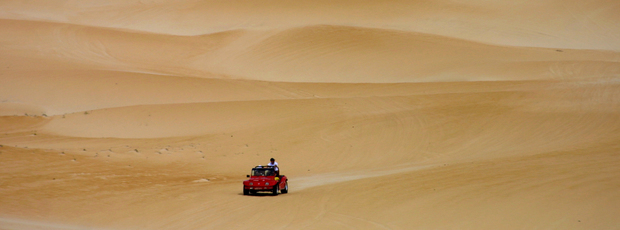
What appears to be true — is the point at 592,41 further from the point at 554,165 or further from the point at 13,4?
the point at 13,4

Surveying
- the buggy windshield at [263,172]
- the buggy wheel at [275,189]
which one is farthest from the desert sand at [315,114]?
the buggy windshield at [263,172]

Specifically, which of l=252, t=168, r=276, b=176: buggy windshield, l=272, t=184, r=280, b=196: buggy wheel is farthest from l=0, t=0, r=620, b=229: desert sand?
l=252, t=168, r=276, b=176: buggy windshield

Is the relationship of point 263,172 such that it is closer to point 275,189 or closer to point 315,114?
point 275,189

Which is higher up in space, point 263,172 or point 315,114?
point 315,114

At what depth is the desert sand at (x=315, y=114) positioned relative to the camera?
489 inches

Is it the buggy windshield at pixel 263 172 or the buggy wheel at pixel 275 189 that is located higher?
the buggy windshield at pixel 263 172

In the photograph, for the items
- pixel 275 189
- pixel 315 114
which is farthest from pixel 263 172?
pixel 315 114

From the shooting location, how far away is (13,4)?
151 ft

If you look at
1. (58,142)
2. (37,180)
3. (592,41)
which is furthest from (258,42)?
(37,180)

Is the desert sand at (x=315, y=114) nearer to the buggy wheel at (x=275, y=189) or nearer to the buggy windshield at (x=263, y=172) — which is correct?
the buggy wheel at (x=275, y=189)

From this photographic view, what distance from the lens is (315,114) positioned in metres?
23.5

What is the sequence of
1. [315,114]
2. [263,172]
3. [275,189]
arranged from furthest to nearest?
[315,114] < [263,172] < [275,189]

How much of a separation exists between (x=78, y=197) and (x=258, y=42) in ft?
75.4

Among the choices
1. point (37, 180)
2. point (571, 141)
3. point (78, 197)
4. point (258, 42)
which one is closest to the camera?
point (78, 197)
